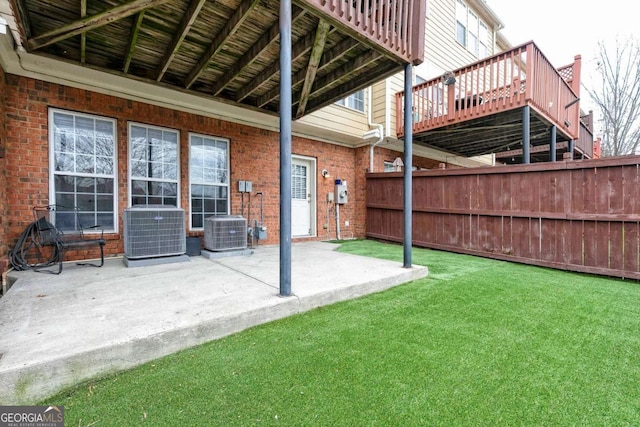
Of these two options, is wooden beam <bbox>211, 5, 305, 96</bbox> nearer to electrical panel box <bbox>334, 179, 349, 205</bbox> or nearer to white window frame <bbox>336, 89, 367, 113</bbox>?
white window frame <bbox>336, 89, 367, 113</bbox>

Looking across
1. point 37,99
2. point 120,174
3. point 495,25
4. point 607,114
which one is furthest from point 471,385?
point 607,114

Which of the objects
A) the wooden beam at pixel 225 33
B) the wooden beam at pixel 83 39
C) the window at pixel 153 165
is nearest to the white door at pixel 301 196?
the window at pixel 153 165

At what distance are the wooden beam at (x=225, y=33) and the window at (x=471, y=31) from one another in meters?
9.32

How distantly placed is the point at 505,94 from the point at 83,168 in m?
7.65

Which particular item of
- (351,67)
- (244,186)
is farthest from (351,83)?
(244,186)

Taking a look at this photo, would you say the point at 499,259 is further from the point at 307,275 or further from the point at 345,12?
the point at 345,12

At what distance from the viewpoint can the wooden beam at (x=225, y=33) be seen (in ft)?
9.99

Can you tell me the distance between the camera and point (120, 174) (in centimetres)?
452

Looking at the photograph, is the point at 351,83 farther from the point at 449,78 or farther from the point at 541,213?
the point at 541,213

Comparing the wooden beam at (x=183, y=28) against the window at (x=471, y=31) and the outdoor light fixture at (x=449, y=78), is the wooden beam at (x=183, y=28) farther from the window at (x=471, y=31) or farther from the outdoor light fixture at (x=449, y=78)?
the window at (x=471, y=31)

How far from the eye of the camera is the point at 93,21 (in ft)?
9.86

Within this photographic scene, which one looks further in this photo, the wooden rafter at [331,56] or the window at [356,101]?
the window at [356,101]

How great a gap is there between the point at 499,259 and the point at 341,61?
14.4 ft

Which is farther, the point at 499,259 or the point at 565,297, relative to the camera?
the point at 499,259
